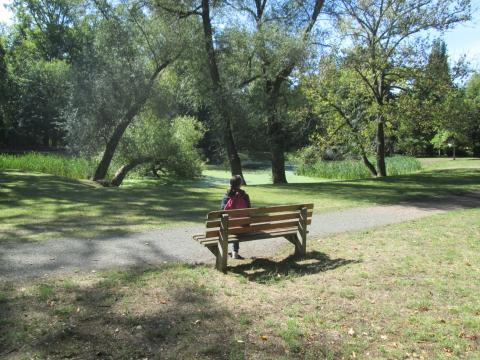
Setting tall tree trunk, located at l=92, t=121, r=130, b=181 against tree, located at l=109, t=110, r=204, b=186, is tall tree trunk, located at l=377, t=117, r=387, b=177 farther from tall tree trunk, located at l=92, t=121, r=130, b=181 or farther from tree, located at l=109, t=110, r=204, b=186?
tall tree trunk, located at l=92, t=121, r=130, b=181

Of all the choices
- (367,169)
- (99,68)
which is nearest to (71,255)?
(99,68)

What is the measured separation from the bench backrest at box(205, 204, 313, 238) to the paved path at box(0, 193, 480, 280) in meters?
0.60

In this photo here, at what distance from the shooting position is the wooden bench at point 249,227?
6.34m

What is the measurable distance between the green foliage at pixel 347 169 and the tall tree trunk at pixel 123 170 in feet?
30.5

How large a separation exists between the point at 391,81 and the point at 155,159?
13139 millimetres

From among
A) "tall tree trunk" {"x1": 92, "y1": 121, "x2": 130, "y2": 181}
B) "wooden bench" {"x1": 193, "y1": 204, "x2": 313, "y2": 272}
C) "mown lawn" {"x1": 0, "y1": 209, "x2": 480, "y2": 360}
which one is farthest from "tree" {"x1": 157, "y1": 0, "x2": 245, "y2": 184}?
"mown lawn" {"x1": 0, "y1": 209, "x2": 480, "y2": 360}

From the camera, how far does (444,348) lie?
4.21 meters

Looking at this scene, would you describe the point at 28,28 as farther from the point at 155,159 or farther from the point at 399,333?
the point at 399,333

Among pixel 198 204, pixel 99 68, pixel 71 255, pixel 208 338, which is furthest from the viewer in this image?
pixel 99 68

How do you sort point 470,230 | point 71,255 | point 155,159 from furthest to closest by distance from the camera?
1. point 155,159
2. point 470,230
3. point 71,255

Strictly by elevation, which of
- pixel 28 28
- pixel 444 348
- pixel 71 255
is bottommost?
pixel 444 348

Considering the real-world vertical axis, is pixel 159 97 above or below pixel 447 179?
above

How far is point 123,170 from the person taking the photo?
73.8 ft

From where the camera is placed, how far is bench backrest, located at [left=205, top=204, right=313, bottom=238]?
6.39m
